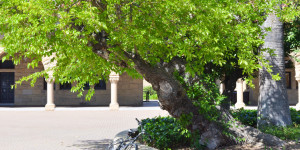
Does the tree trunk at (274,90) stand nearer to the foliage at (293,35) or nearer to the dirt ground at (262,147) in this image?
the dirt ground at (262,147)

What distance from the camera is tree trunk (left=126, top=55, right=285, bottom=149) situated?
21.8ft

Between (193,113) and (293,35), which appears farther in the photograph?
(293,35)

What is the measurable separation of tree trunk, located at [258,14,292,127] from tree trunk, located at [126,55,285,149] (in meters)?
1.28

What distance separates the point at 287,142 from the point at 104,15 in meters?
4.65

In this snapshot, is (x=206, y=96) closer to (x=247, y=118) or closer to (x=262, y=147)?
(x=262, y=147)

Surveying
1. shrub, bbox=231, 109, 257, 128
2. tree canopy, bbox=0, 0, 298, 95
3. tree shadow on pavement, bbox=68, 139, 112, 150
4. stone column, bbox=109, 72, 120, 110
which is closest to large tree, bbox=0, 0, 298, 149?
tree canopy, bbox=0, 0, 298, 95

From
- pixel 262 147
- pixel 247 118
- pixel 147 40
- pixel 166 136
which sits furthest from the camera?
pixel 247 118

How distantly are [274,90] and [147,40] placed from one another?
4472mm

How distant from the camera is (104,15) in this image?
5949 millimetres

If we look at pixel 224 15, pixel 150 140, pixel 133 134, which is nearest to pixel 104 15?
pixel 224 15

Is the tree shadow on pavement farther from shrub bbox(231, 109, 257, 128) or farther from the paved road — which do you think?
shrub bbox(231, 109, 257, 128)

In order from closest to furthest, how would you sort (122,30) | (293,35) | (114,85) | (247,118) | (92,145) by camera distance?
(122,30), (92,145), (247,118), (293,35), (114,85)

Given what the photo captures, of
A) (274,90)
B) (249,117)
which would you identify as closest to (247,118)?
(249,117)

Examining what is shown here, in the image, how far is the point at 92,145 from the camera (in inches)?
381
